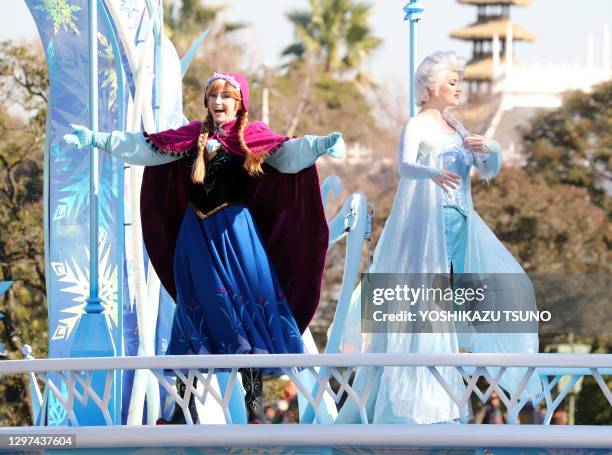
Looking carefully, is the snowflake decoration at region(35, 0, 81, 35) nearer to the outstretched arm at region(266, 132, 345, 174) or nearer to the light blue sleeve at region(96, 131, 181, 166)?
the light blue sleeve at region(96, 131, 181, 166)

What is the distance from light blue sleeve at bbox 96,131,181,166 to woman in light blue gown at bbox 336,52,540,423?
84 cm

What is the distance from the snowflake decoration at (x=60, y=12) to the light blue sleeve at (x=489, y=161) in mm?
1869

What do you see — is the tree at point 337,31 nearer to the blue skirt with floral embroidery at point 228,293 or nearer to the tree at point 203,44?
the tree at point 203,44

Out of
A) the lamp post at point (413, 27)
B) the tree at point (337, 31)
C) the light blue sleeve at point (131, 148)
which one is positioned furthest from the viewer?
the tree at point (337, 31)

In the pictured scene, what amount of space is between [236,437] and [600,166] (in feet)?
58.6

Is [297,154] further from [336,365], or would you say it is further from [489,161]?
[336,365]

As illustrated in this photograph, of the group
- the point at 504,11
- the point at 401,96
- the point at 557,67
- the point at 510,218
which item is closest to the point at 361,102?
the point at 401,96


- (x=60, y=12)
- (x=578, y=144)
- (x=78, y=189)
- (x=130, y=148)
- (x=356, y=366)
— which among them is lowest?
(x=356, y=366)

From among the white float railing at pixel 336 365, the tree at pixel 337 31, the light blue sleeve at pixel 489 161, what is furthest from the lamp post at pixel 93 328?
the tree at pixel 337 31

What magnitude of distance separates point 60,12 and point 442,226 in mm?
1989

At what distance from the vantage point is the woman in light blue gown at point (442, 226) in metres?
6.08

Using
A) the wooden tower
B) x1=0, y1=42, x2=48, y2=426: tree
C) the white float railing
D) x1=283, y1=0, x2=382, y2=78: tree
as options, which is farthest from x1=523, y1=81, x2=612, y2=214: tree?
the white float railing

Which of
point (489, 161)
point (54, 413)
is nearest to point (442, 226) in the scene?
point (489, 161)

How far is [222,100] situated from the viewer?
613 cm
